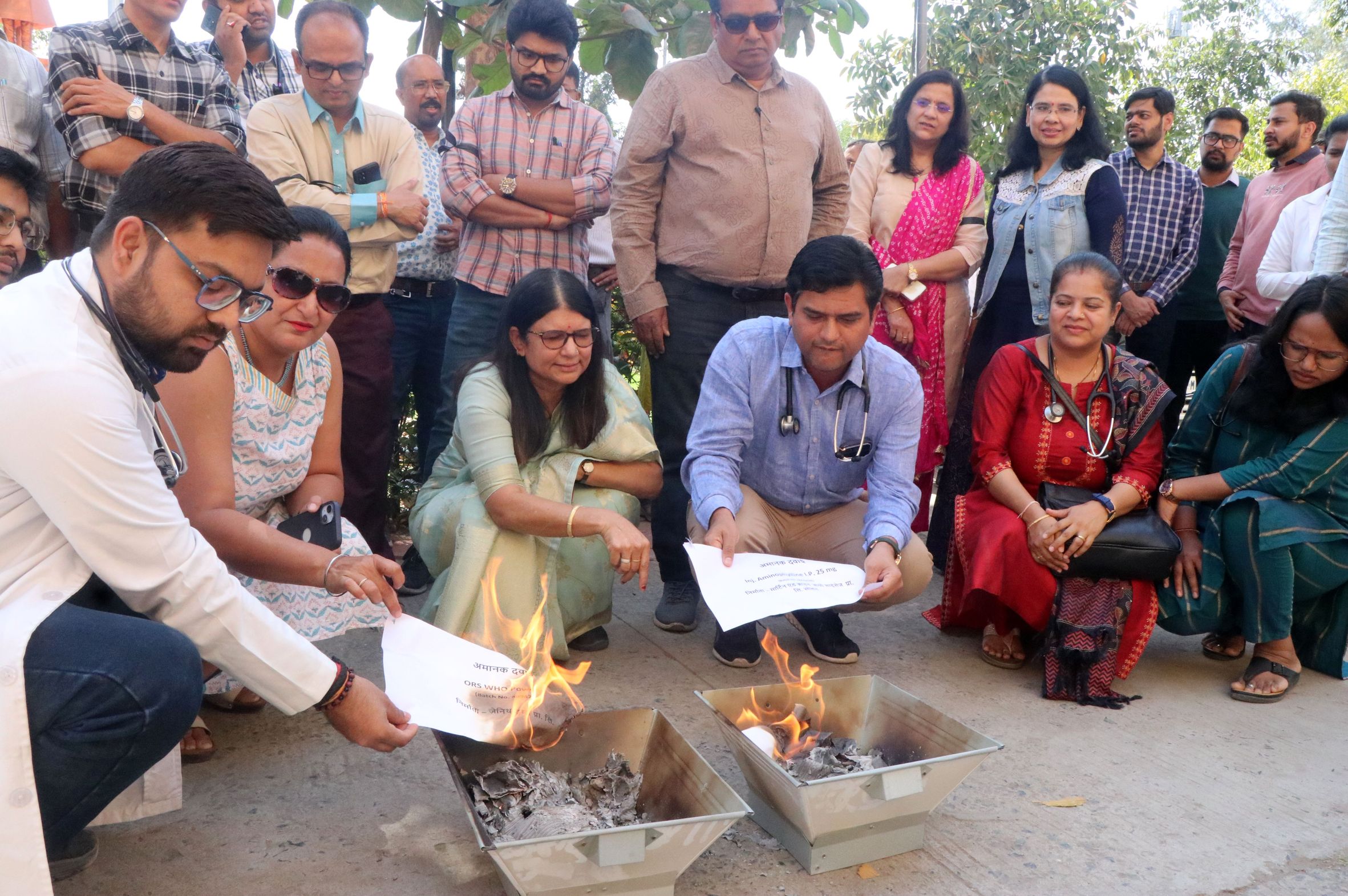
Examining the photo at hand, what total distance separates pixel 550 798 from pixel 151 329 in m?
1.34

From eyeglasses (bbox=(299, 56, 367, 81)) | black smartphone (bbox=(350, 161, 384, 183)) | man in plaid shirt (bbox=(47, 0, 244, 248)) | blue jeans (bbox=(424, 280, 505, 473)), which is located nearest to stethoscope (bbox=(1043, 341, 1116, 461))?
blue jeans (bbox=(424, 280, 505, 473))

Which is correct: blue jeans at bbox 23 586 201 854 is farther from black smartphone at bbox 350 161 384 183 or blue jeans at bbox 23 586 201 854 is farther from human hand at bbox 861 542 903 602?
black smartphone at bbox 350 161 384 183

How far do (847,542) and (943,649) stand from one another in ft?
2.16

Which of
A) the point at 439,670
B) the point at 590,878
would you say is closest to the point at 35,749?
the point at 439,670

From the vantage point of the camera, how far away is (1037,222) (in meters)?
4.71

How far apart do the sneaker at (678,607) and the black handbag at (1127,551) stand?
1388mm

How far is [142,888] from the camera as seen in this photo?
91.0 inches

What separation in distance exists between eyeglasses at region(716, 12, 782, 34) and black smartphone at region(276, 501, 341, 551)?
2492mm

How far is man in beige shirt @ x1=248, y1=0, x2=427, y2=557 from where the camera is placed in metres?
4.00

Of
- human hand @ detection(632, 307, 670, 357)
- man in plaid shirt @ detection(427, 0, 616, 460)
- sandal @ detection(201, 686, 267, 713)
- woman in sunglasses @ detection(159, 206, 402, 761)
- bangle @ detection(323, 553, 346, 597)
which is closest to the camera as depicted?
bangle @ detection(323, 553, 346, 597)

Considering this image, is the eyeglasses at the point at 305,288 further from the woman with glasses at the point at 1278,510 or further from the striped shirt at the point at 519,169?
the woman with glasses at the point at 1278,510

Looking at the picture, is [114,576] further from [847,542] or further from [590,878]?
[847,542]

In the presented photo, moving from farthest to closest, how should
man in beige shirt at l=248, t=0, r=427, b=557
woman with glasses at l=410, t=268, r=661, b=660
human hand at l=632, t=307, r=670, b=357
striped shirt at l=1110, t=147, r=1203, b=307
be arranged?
striped shirt at l=1110, t=147, r=1203, b=307, human hand at l=632, t=307, r=670, b=357, man in beige shirt at l=248, t=0, r=427, b=557, woman with glasses at l=410, t=268, r=661, b=660

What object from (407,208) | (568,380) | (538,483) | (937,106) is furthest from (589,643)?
(937,106)
